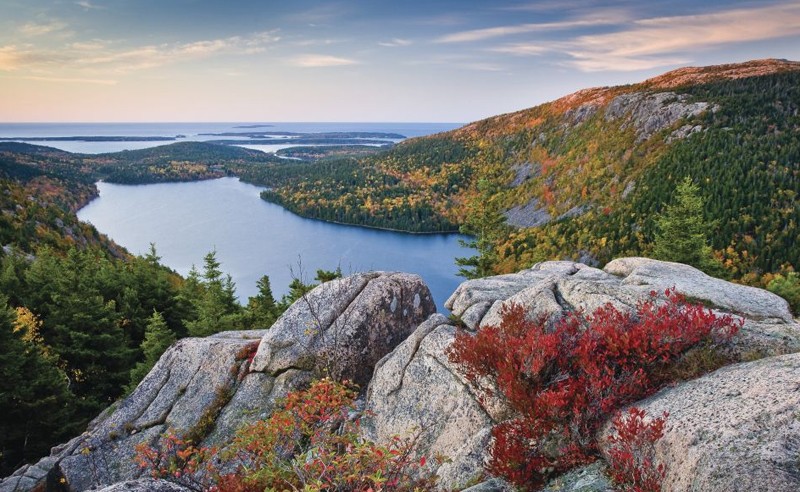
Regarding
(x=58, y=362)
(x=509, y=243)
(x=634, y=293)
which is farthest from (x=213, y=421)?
(x=509, y=243)

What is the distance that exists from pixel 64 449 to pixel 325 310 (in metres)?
13.0

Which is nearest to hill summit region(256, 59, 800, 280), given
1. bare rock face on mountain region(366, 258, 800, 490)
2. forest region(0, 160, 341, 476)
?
forest region(0, 160, 341, 476)

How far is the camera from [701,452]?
7.00 metres

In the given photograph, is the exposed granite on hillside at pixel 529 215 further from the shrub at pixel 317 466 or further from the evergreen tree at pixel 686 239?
the shrub at pixel 317 466

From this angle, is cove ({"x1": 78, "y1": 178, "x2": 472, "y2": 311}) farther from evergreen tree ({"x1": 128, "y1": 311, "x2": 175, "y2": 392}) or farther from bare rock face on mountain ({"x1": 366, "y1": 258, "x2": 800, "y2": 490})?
bare rock face on mountain ({"x1": 366, "y1": 258, "x2": 800, "y2": 490})

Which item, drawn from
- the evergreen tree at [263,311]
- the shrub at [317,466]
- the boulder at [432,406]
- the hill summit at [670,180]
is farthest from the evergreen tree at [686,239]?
the shrub at [317,466]

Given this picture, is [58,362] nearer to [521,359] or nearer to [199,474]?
[199,474]

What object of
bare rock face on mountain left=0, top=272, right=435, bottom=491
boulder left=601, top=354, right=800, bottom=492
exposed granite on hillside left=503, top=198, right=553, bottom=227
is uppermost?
boulder left=601, top=354, right=800, bottom=492

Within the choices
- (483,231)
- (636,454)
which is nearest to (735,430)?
(636,454)

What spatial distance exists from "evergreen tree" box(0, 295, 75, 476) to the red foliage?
97.7 ft

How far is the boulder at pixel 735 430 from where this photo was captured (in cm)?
633

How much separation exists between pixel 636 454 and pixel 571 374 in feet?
7.46

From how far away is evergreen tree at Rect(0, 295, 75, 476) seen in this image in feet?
86.2

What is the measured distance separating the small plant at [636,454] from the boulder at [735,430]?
0.22m
